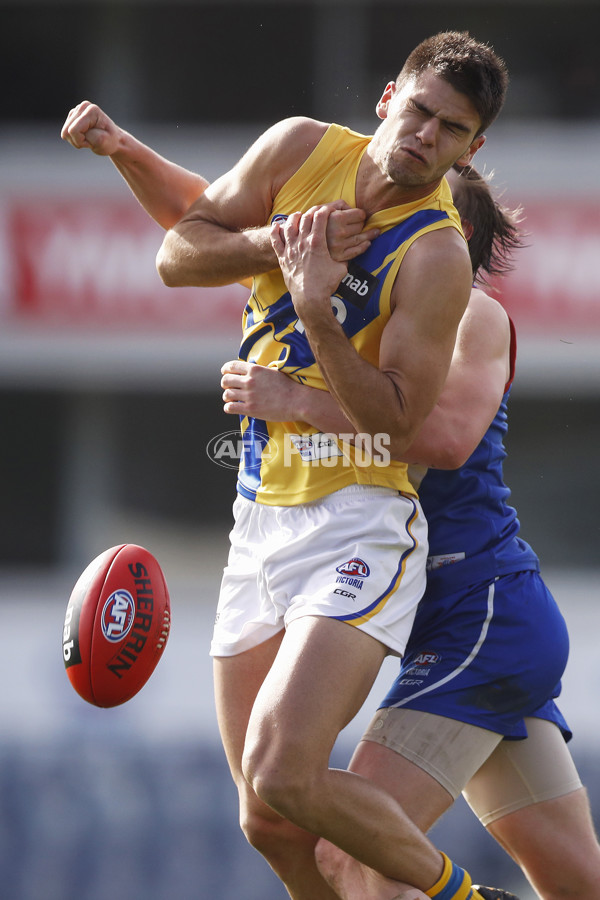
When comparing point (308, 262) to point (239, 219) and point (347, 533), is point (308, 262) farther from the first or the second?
point (347, 533)

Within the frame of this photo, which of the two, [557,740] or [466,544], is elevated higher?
[466,544]

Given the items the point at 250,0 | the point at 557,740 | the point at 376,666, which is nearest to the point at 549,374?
the point at 250,0

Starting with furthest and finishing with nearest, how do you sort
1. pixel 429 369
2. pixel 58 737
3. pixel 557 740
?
pixel 58 737 < pixel 557 740 < pixel 429 369

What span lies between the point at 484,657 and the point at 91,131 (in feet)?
5.19

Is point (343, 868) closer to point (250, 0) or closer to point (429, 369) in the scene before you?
point (429, 369)

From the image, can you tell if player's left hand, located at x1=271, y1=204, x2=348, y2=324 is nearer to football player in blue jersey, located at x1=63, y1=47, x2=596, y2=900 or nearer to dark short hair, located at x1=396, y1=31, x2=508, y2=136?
football player in blue jersey, located at x1=63, y1=47, x2=596, y2=900

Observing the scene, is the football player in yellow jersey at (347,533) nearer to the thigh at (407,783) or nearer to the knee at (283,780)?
the knee at (283,780)

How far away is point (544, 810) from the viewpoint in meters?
2.88

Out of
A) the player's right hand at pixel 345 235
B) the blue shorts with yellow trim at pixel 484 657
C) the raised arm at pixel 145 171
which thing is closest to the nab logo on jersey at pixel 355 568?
the blue shorts with yellow trim at pixel 484 657

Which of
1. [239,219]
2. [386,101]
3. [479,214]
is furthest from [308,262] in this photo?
[479,214]

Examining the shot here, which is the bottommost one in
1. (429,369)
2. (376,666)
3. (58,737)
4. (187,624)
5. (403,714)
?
(58,737)

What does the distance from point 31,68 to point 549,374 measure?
3.87 meters

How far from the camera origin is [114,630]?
113 inches

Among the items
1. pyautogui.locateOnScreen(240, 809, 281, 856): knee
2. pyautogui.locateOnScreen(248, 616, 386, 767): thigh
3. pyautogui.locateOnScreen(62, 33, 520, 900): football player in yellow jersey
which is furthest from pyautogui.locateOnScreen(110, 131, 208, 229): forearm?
pyautogui.locateOnScreen(240, 809, 281, 856): knee
